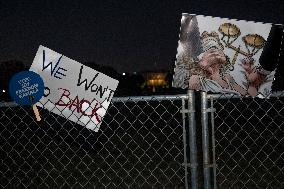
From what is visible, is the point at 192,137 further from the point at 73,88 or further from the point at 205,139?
the point at 73,88

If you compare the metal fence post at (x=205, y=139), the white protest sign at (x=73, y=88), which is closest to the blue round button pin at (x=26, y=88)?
the white protest sign at (x=73, y=88)

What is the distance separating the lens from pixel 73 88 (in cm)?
287

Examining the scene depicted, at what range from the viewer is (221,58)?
→ 2.58 metres

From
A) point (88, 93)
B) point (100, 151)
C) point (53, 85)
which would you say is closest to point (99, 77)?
point (88, 93)

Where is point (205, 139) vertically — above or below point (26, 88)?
below

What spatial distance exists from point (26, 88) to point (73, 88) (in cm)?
39

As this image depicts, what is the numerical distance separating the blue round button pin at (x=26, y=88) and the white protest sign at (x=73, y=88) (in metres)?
0.04

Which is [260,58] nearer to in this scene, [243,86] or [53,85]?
[243,86]

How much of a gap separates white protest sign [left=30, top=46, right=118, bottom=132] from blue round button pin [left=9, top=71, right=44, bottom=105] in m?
0.04

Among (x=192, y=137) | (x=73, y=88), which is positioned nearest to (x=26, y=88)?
(x=73, y=88)

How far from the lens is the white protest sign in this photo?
2838mm

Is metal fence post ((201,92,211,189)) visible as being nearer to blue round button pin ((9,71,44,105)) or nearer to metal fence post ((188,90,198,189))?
metal fence post ((188,90,198,189))

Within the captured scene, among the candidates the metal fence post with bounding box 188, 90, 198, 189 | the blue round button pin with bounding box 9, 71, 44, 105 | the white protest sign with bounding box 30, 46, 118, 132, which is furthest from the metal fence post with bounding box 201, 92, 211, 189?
the blue round button pin with bounding box 9, 71, 44, 105

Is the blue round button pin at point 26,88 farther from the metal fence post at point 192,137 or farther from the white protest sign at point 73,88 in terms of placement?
the metal fence post at point 192,137
